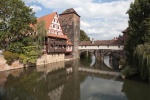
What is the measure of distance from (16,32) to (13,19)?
1999 millimetres

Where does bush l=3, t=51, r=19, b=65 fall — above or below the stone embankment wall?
above

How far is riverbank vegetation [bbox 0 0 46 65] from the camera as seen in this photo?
22156 mm

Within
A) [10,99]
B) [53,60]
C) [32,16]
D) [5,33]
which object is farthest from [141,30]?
[53,60]

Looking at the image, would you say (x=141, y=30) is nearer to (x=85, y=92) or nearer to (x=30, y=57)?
(x=85, y=92)

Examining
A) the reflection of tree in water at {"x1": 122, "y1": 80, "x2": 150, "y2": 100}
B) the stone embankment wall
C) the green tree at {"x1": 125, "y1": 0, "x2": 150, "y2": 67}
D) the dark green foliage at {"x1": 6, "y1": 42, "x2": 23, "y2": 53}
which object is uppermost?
the green tree at {"x1": 125, "y1": 0, "x2": 150, "y2": 67}

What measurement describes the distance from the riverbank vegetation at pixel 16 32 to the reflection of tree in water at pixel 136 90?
15228 mm

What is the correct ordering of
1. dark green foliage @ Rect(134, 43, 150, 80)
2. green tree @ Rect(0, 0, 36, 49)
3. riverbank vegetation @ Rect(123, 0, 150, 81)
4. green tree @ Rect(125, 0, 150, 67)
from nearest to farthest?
1. dark green foliage @ Rect(134, 43, 150, 80)
2. riverbank vegetation @ Rect(123, 0, 150, 81)
3. green tree @ Rect(125, 0, 150, 67)
4. green tree @ Rect(0, 0, 36, 49)

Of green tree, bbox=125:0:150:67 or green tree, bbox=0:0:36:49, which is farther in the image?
green tree, bbox=0:0:36:49

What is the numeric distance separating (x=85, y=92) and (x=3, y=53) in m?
14.3

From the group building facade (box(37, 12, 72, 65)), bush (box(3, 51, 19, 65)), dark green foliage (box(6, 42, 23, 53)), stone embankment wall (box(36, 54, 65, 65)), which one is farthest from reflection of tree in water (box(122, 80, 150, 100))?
building facade (box(37, 12, 72, 65))

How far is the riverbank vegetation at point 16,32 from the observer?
2216cm

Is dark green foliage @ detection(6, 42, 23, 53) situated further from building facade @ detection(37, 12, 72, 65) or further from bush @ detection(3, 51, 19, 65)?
building facade @ detection(37, 12, 72, 65)

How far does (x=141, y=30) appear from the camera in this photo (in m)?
16.9

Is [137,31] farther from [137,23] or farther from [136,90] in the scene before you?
[136,90]
